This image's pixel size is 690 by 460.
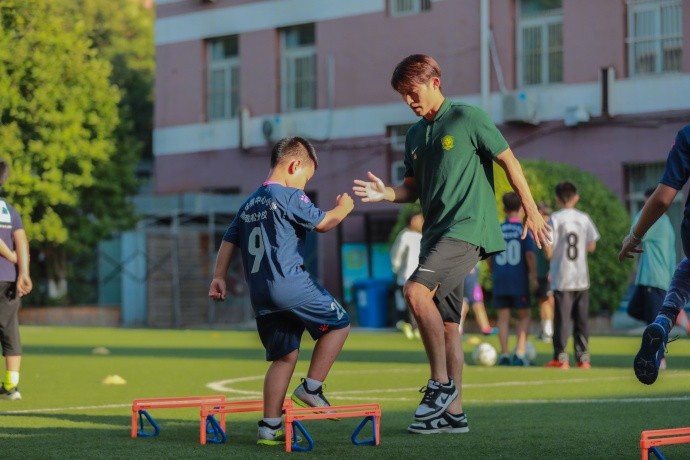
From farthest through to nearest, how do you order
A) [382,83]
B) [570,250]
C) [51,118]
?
1. [382,83]
2. [51,118]
3. [570,250]

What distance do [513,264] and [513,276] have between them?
166mm

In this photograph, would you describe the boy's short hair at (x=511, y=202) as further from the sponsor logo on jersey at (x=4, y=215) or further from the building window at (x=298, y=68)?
the building window at (x=298, y=68)

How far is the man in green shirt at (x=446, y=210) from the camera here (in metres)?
8.22

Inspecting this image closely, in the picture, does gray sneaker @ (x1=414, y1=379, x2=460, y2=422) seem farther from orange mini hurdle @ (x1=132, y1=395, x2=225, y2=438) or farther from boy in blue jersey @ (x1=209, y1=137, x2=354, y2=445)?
orange mini hurdle @ (x1=132, y1=395, x2=225, y2=438)

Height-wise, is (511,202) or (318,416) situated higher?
(511,202)

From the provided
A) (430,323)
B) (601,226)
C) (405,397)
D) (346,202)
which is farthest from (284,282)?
(601,226)

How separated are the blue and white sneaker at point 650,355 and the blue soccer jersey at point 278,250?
1858 mm

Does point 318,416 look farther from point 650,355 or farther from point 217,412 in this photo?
point 650,355

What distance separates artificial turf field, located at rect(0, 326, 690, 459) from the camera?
24.7 feet

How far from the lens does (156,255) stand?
35562 millimetres

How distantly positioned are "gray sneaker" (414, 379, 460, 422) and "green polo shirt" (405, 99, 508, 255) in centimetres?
80

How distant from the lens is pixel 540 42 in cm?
3134

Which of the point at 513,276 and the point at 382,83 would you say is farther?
the point at 382,83

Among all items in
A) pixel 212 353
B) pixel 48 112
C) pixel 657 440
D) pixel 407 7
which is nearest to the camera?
pixel 657 440
